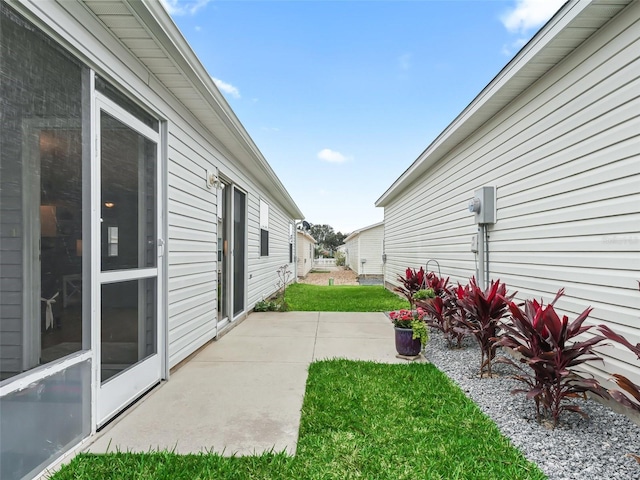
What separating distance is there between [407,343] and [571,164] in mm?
2433

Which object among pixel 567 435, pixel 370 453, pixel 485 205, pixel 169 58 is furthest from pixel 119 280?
pixel 485 205

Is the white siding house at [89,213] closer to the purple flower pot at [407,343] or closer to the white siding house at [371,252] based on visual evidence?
the purple flower pot at [407,343]

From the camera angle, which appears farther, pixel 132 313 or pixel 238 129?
pixel 238 129

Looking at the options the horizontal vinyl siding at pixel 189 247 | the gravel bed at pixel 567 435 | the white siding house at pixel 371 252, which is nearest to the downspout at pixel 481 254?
the gravel bed at pixel 567 435

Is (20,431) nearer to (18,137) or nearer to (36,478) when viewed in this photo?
(36,478)

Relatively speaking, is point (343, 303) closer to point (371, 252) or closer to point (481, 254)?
point (481, 254)

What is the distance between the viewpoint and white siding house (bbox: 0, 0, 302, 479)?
181 centimetres

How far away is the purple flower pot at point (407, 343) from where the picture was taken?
400 centimetres

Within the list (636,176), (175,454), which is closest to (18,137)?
(175,454)

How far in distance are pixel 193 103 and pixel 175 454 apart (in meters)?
3.28

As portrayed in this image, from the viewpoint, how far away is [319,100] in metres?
12.9

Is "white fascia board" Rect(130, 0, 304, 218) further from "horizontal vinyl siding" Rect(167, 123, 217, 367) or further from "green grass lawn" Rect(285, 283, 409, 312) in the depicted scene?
"green grass lawn" Rect(285, 283, 409, 312)

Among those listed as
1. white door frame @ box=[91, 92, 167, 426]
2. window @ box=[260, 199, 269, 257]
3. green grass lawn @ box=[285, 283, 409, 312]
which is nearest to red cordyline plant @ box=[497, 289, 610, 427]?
white door frame @ box=[91, 92, 167, 426]

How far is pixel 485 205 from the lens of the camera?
4598 mm
